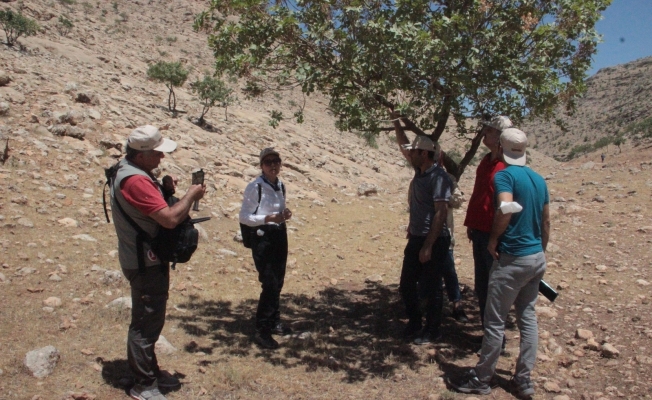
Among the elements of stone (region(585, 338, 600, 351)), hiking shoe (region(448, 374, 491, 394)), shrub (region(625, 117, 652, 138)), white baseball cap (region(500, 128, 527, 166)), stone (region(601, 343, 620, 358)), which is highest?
shrub (region(625, 117, 652, 138))

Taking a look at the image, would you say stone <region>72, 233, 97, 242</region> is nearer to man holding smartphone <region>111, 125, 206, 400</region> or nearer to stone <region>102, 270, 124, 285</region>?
stone <region>102, 270, 124, 285</region>

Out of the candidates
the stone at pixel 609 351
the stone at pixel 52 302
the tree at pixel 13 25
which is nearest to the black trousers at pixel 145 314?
the stone at pixel 52 302

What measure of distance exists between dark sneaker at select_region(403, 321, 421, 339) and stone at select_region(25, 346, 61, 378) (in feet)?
9.46

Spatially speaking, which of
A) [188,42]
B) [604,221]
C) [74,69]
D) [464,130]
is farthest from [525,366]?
[188,42]

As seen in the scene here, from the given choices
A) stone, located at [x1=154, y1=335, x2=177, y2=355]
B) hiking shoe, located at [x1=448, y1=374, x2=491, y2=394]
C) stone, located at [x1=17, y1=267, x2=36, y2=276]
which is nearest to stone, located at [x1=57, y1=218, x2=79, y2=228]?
stone, located at [x1=17, y1=267, x2=36, y2=276]

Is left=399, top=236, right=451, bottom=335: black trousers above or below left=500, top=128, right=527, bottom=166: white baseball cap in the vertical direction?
below

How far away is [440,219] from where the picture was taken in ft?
13.8

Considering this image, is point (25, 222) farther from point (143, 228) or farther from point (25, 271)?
point (143, 228)

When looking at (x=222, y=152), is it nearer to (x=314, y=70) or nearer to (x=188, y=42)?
(x=314, y=70)

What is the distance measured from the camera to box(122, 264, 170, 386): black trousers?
11.1ft

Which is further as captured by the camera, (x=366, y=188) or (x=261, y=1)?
(x=366, y=188)

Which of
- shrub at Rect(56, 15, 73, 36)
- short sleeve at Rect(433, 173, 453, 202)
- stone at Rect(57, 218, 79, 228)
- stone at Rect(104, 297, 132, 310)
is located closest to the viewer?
short sleeve at Rect(433, 173, 453, 202)

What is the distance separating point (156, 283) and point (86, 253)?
3.27 metres

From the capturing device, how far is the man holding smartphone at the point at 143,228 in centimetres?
316
